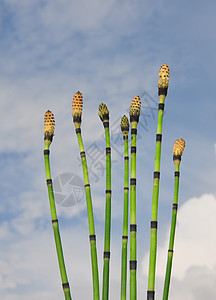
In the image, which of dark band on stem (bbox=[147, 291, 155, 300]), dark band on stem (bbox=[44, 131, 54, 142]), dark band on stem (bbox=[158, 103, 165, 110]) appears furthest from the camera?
dark band on stem (bbox=[44, 131, 54, 142])

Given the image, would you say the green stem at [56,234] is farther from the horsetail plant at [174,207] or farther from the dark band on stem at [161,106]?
the dark band on stem at [161,106]

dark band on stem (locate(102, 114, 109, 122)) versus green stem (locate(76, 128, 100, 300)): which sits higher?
dark band on stem (locate(102, 114, 109, 122))

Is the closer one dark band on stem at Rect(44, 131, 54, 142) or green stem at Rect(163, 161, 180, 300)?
green stem at Rect(163, 161, 180, 300)

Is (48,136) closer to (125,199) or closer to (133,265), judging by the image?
(125,199)

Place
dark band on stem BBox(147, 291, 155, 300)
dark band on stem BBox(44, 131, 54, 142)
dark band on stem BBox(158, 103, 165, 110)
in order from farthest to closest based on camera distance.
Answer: dark band on stem BBox(44, 131, 54, 142) → dark band on stem BBox(158, 103, 165, 110) → dark band on stem BBox(147, 291, 155, 300)

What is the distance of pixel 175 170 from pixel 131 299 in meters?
1.21

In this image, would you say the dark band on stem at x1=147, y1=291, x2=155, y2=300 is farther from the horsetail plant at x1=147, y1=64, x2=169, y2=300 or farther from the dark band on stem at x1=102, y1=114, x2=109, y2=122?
the dark band on stem at x1=102, y1=114, x2=109, y2=122

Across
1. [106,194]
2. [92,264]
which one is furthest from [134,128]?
[92,264]

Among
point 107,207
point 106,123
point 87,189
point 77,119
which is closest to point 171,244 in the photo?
point 107,207

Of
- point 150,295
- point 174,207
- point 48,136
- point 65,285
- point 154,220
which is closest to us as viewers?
point 150,295

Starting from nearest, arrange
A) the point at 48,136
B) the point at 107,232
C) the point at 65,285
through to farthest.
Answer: the point at 65,285
the point at 107,232
the point at 48,136

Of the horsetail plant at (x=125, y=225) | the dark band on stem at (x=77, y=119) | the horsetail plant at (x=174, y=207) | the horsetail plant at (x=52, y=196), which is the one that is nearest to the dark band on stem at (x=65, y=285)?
the horsetail plant at (x=52, y=196)

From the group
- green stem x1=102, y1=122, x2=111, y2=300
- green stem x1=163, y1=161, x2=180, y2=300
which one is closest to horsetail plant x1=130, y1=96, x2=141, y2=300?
green stem x1=102, y1=122, x2=111, y2=300

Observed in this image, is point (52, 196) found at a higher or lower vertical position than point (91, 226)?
higher
